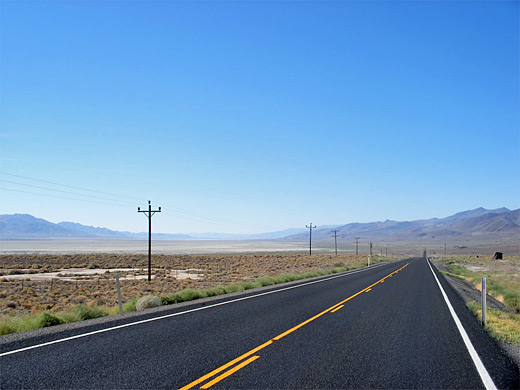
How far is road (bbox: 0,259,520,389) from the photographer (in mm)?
6266

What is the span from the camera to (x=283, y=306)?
14.4 m

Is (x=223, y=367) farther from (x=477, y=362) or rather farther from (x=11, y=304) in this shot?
(x=11, y=304)

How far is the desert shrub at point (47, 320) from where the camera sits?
11156mm

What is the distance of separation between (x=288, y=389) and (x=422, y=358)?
3347 mm

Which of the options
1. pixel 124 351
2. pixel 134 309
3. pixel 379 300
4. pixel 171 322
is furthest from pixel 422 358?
pixel 134 309

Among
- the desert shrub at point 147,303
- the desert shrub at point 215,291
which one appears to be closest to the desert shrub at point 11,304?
the desert shrub at point 215,291

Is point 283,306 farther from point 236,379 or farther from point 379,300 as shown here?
point 236,379

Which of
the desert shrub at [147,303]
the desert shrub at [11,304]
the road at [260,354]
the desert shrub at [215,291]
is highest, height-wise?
the road at [260,354]

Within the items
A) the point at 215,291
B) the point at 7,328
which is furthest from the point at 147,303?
the point at 215,291

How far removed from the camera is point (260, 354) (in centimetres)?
771

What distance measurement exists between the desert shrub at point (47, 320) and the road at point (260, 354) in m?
1.70

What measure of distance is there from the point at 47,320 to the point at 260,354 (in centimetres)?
710

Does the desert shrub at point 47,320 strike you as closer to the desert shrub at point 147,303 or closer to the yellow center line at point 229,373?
the desert shrub at point 147,303

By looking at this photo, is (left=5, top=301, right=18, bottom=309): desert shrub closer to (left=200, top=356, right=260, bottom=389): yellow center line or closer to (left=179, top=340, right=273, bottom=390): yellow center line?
(left=179, top=340, right=273, bottom=390): yellow center line
